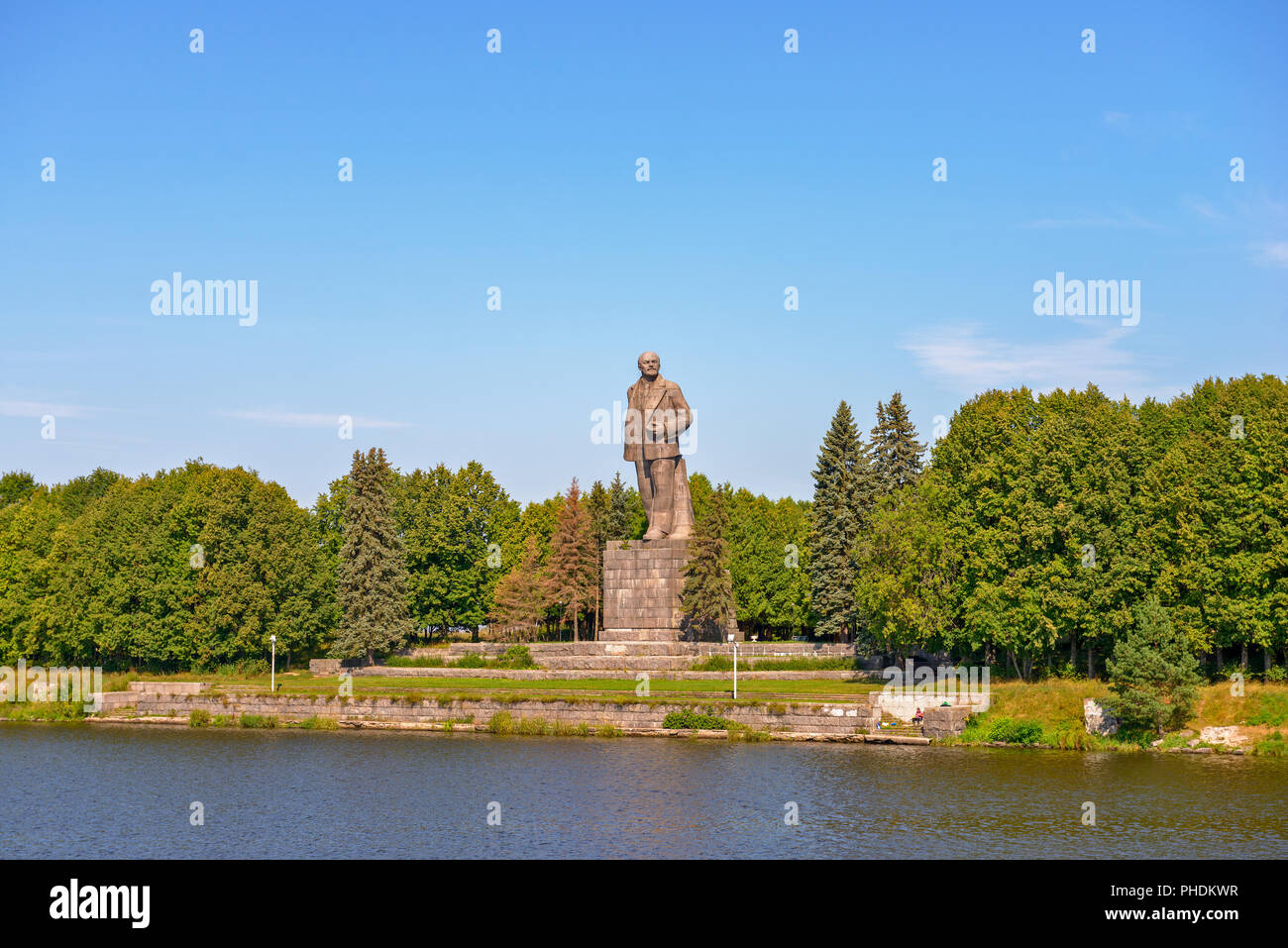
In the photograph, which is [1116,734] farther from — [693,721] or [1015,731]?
[693,721]

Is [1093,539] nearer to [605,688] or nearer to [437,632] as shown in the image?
[605,688]

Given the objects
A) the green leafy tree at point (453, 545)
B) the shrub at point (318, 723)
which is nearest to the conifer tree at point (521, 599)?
the green leafy tree at point (453, 545)

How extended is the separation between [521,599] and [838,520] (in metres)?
21.7

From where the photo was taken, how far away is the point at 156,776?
3884 cm

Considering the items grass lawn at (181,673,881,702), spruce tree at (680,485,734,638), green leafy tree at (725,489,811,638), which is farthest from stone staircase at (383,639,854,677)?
green leafy tree at (725,489,811,638)

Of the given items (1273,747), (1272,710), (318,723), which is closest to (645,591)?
(318,723)

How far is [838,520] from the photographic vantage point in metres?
66.7

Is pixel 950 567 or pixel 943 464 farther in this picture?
pixel 943 464

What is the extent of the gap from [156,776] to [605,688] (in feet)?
70.2

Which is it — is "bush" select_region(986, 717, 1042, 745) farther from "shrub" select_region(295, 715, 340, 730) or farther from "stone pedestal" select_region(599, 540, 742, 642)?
"shrub" select_region(295, 715, 340, 730)

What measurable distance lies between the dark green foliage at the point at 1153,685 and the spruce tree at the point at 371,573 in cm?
4014

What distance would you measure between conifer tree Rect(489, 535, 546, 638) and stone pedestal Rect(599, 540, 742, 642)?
12492 mm

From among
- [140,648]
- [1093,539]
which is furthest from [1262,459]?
[140,648]

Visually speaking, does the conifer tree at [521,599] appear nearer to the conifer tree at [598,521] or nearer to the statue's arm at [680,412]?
the conifer tree at [598,521]
